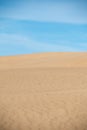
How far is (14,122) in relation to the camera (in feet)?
38.2

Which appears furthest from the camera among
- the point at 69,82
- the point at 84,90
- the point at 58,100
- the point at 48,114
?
the point at 69,82

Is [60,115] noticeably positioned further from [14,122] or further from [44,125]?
[14,122]

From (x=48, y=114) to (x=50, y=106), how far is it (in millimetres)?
1080

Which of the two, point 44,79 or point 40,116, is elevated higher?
point 44,79

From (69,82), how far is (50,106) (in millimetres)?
6631

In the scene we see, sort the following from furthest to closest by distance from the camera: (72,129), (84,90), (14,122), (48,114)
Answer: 1. (84,90)
2. (48,114)
3. (14,122)
4. (72,129)

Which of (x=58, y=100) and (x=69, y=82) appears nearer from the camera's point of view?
(x=58, y=100)

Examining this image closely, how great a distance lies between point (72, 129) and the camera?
10.9 meters

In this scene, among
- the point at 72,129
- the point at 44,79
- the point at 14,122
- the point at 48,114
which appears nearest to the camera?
the point at 72,129

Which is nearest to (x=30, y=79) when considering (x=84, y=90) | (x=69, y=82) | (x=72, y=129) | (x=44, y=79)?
(x=44, y=79)

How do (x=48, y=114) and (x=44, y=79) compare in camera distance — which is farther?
(x=44, y=79)

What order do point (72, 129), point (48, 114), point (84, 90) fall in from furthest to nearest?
point (84, 90) < point (48, 114) < point (72, 129)

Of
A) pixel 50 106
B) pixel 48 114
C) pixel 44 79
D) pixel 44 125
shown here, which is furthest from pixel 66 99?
pixel 44 79

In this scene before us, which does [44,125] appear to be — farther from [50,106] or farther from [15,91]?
[15,91]
